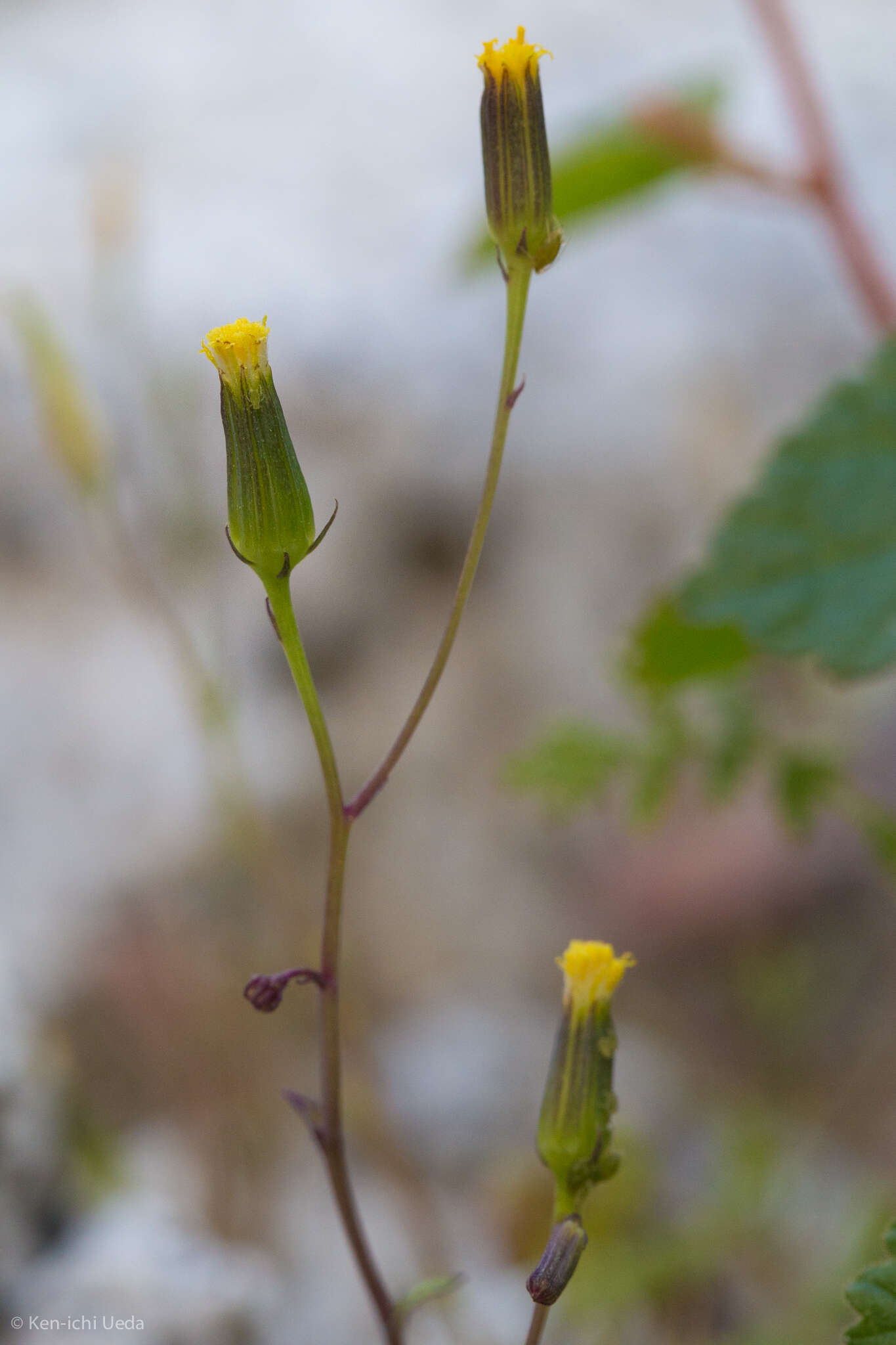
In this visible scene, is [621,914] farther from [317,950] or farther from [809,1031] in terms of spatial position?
[317,950]

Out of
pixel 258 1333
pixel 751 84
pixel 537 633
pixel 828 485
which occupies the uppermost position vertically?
pixel 751 84

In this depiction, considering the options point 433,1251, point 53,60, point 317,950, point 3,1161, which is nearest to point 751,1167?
point 433,1251

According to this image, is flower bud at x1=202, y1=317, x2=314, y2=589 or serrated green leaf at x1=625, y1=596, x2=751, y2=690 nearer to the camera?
flower bud at x1=202, y1=317, x2=314, y2=589

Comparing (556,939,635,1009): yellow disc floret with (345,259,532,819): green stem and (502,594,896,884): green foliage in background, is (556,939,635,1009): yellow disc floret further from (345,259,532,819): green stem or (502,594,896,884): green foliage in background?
(502,594,896,884): green foliage in background

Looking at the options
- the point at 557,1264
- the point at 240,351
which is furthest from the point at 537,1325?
the point at 240,351

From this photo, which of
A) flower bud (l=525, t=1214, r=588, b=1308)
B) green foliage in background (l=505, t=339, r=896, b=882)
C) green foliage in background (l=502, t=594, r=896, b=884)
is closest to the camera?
flower bud (l=525, t=1214, r=588, b=1308)

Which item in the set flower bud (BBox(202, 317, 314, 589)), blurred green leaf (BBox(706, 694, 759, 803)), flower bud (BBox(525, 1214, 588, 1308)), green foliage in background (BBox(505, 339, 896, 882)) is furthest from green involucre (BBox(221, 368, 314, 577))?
blurred green leaf (BBox(706, 694, 759, 803))
